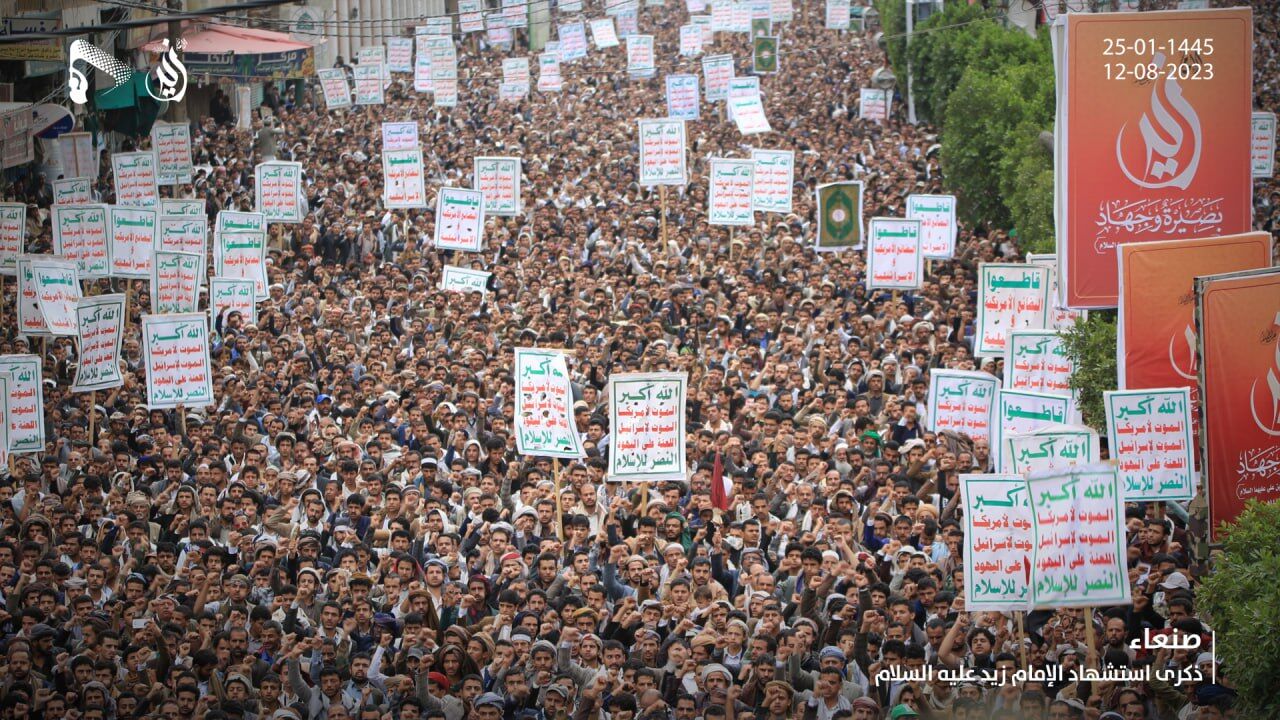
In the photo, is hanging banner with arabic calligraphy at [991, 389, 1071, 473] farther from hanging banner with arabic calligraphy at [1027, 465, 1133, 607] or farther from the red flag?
hanging banner with arabic calligraphy at [1027, 465, 1133, 607]

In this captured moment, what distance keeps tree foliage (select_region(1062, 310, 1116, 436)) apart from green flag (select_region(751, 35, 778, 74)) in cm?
2917

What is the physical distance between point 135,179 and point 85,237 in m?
4.29

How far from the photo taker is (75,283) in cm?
1627

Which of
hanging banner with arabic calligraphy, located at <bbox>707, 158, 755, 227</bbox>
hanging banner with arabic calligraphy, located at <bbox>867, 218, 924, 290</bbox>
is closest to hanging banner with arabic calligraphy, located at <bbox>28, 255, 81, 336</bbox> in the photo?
hanging banner with arabic calligraphy, located at <bbox>867, 218, 924, 290</bbox>

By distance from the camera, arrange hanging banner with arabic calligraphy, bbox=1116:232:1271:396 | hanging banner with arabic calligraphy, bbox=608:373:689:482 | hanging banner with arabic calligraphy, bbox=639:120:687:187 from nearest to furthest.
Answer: hanging banner with arabic calligraphy, bbox=1116:232:1271:396 → hanging banner with arabic calligraphy, bbox=608:373:689:482 → hanging banner with arabic calligraphy, bbox=639:120:687:187

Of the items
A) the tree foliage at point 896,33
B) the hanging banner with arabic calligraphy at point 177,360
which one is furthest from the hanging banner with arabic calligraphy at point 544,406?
the tree foliage at point 896,33

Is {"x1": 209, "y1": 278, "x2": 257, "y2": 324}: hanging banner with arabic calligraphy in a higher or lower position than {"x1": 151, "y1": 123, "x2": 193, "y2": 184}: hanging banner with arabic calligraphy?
lower

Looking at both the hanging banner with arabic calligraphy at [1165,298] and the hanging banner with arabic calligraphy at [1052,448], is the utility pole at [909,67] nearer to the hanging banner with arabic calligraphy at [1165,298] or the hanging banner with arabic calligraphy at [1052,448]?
the hanging banner with arabic calligraphy at [1165,298]

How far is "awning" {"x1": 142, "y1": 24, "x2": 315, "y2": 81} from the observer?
37.9m

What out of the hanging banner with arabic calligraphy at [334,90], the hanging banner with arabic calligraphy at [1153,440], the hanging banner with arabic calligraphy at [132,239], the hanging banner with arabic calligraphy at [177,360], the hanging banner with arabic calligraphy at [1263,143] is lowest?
the hanging banner with arabic calligraphy at [1153,440]

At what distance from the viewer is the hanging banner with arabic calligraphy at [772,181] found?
2378 centimetres

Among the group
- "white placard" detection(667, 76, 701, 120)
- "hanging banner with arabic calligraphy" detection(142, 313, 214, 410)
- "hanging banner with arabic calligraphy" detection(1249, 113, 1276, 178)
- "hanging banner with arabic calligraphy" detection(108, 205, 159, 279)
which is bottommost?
"hanging banner with arabic calligraphy" detection(142, 313, 214, 410)

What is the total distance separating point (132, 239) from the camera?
18312 mm

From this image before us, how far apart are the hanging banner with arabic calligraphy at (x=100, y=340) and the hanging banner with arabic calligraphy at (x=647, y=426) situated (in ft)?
16.7
